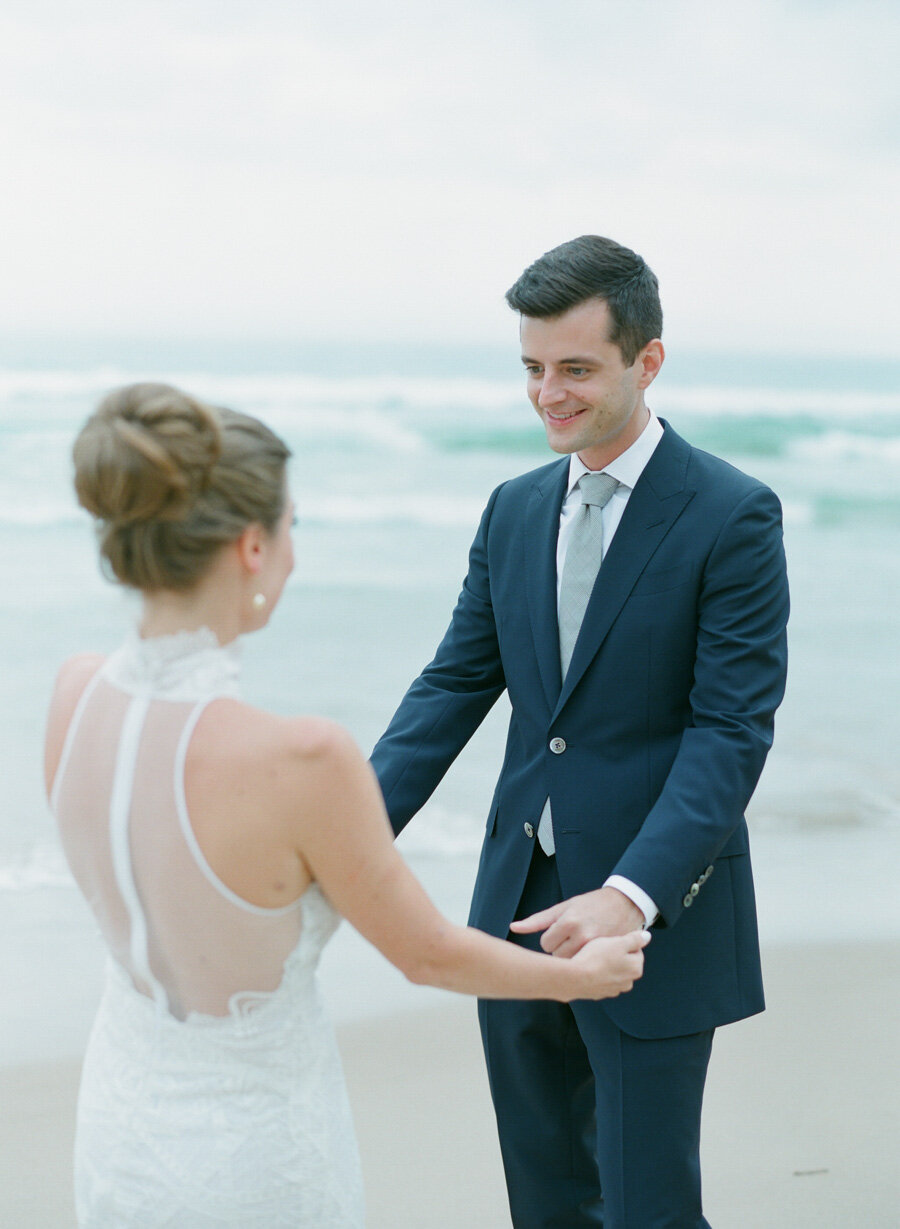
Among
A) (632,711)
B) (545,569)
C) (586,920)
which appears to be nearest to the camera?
(586,920)

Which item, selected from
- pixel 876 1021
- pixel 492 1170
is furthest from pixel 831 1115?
pixel 492 1170

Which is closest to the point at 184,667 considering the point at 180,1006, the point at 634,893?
the point at 180,1006

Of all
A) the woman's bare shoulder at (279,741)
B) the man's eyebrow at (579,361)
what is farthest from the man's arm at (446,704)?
the woman's bare shoulder at (279,741)

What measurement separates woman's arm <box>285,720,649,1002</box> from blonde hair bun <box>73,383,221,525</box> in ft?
0.96

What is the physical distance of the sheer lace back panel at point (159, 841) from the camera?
148 cm

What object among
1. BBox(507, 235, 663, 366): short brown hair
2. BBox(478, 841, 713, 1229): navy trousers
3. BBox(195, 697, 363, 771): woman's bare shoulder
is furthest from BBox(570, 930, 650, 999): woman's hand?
BBox(507, 235, 663, 366): short brown hair

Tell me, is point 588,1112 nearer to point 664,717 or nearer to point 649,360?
point 664,717

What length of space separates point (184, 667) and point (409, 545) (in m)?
12.2

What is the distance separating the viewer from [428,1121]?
3400mm

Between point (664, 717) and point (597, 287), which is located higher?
point (597, 287)

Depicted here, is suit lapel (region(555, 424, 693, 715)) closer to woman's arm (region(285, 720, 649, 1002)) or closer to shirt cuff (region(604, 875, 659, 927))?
shirt cuff (region(604, 875, 659, 927))

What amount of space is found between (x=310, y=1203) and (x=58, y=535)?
12.4 metres

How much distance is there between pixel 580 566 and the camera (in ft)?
7.43

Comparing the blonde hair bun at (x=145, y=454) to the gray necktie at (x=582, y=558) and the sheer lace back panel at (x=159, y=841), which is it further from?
the gray necktie at (x=582, y=558)
